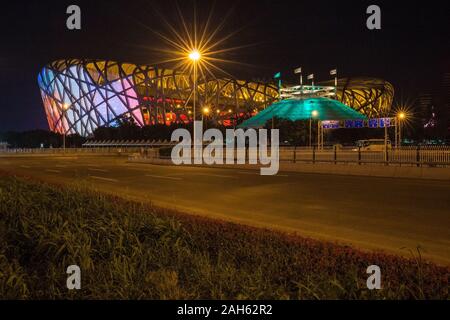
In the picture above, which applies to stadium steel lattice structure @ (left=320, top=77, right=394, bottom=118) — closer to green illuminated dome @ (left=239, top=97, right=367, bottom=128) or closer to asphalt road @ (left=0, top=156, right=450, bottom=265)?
green illuminated dome @ (left=239, top=97, right=367, bottom=128)

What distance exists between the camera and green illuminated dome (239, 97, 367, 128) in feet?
168

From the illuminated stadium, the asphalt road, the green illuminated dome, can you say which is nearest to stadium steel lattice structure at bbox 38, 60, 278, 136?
the illuminated stadium

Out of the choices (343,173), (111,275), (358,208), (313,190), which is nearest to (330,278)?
(111,275)

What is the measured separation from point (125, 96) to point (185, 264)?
104 metres

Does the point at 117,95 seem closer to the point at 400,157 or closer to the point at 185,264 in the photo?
the point at 400,157

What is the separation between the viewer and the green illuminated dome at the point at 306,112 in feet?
168

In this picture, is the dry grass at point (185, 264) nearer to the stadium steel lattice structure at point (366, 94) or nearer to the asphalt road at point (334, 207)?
the asphalt road at point (334, 207)

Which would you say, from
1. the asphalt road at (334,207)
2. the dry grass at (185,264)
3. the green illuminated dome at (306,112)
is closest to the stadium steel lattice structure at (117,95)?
the green illuminated dome at (306,112)

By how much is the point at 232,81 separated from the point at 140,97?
3083cm

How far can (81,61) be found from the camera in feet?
349

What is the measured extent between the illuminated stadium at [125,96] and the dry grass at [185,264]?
94.1 meters

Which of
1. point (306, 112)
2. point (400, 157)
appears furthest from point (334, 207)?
point (306, 112)
